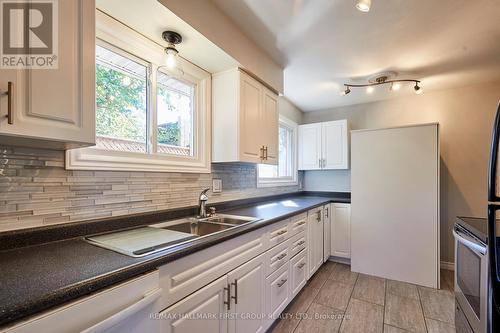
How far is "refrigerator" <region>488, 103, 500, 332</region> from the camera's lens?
2.97 ft

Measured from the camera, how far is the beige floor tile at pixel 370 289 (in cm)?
225

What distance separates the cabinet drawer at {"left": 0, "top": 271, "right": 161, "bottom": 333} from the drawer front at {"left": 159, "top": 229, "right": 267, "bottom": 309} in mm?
87

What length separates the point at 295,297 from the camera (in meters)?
2.23

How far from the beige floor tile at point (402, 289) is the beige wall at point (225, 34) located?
252cm

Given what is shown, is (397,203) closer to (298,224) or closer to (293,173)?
(298,224)

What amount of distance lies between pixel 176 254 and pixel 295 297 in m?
1.76

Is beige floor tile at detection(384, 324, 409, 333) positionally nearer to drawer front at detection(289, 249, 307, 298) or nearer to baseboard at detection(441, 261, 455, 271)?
drawer front at detection(289, 249, 307, 298)

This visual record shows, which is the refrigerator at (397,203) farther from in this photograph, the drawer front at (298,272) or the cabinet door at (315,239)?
the drawer front at (298,272)

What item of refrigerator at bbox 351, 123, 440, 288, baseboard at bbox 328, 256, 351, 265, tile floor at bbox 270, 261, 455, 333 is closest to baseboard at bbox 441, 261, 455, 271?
tile floor at bbox 270, 261, 455, 333

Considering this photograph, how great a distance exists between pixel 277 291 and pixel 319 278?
114 centimetres

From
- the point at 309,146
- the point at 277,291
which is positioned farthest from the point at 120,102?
the point at 309,146

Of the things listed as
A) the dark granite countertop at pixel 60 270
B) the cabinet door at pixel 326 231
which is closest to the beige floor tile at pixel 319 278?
the cabinet door at pixel 326 231

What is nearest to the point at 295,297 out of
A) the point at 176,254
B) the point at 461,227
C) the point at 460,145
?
the point at 461,227
